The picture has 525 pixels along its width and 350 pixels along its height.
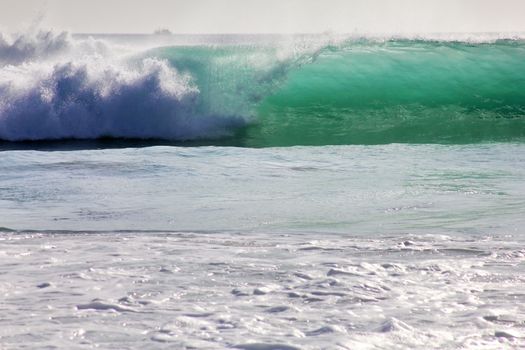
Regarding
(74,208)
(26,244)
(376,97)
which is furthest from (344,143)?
(26,244)

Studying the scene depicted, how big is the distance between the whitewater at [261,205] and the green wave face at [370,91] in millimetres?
44

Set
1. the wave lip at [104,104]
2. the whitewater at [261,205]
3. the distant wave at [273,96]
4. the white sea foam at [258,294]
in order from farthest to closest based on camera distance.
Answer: the wave lip at [104,104] → the distant wave at [273,96] → the whitewater at [261,205] → the white sea foam at [258,294]

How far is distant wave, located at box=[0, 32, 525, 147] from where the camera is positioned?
12477 mm

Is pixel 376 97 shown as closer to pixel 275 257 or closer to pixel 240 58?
pixel 240 58

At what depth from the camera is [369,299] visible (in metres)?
3.38

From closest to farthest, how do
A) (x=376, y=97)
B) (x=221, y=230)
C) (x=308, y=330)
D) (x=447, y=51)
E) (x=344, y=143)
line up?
(x=308, y=330)
(x=221, y=230)
(x=344, y=143)
(x=376, y=97)
(x=447, y=51)

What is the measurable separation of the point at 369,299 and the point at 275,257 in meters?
0.89

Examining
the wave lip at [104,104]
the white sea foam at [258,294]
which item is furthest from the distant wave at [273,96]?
the white sea foam at [258,294]

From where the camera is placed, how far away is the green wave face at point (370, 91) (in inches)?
476

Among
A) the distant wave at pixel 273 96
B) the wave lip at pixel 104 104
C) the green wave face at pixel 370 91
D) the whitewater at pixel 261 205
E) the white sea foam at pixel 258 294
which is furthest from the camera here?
the wave lip at pixel 104 104

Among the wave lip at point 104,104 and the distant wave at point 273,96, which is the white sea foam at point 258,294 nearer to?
the distant wave at point 273,96

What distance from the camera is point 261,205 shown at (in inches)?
231

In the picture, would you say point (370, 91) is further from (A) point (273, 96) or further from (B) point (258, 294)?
(B) point (258, 294)

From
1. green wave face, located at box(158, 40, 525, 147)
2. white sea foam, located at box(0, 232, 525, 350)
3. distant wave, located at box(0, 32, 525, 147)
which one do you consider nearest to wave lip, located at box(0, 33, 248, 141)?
distant wave, located at box(0, 32, 525, 147)
